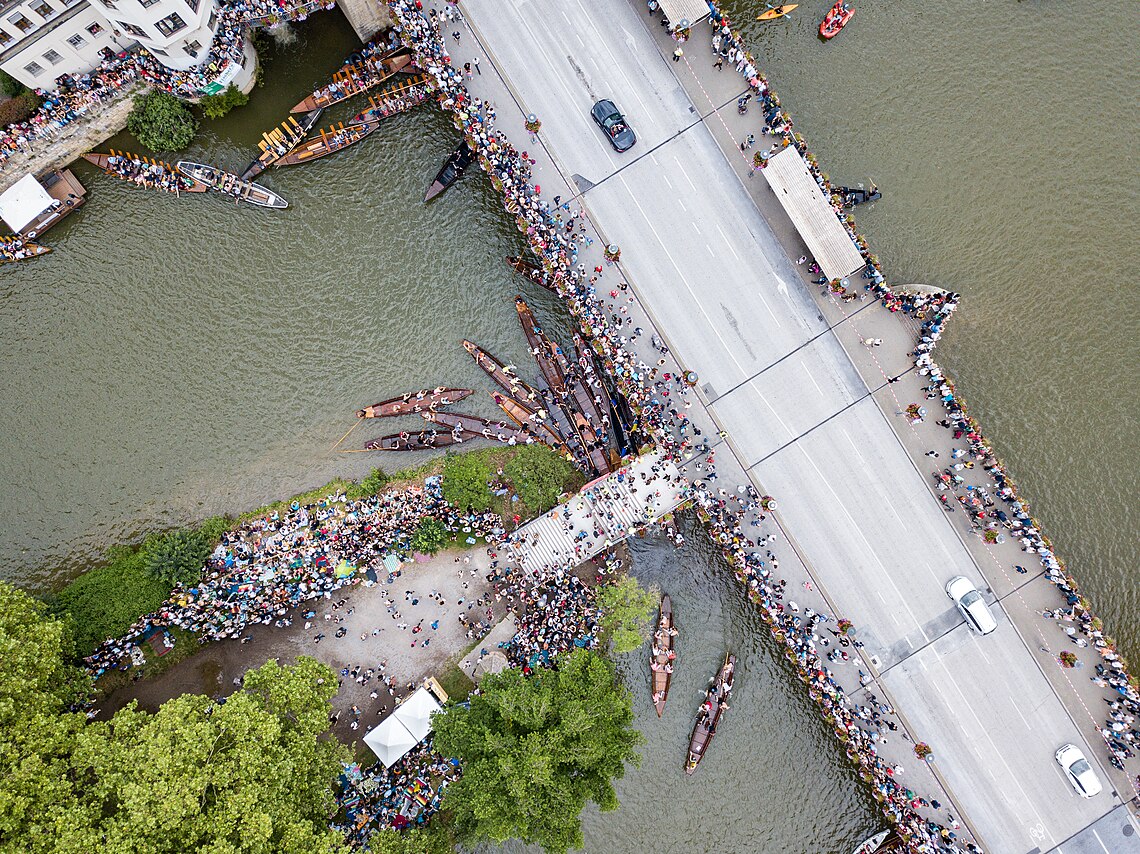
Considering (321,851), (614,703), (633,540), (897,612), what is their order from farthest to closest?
(633,540), (897,612), (614,703), (321,851)

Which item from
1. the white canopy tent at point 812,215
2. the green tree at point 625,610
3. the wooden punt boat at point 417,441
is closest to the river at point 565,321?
the wooden punt boat at point 417,441

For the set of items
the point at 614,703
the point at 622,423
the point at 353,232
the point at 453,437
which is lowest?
the point at 614,703

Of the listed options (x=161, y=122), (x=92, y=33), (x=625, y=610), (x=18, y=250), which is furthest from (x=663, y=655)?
(x=92, y=33)

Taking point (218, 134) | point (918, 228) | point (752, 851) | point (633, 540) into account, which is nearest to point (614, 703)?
point (633, 540)

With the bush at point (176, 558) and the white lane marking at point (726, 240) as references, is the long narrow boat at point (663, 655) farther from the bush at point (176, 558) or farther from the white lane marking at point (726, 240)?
the bush at point (176, 558)

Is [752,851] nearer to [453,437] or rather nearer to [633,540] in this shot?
[633,540]

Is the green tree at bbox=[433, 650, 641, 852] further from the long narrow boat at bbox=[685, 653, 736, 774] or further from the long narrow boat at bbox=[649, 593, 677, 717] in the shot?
the long narrow boat at bbox=[685, 653, 736, 774]

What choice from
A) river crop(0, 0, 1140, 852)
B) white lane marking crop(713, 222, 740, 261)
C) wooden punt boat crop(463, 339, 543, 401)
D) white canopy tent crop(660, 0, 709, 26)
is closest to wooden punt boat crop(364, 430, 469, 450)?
river crop(0, 0, 1140, 852)

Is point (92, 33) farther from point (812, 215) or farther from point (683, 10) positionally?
point (812, 215)
